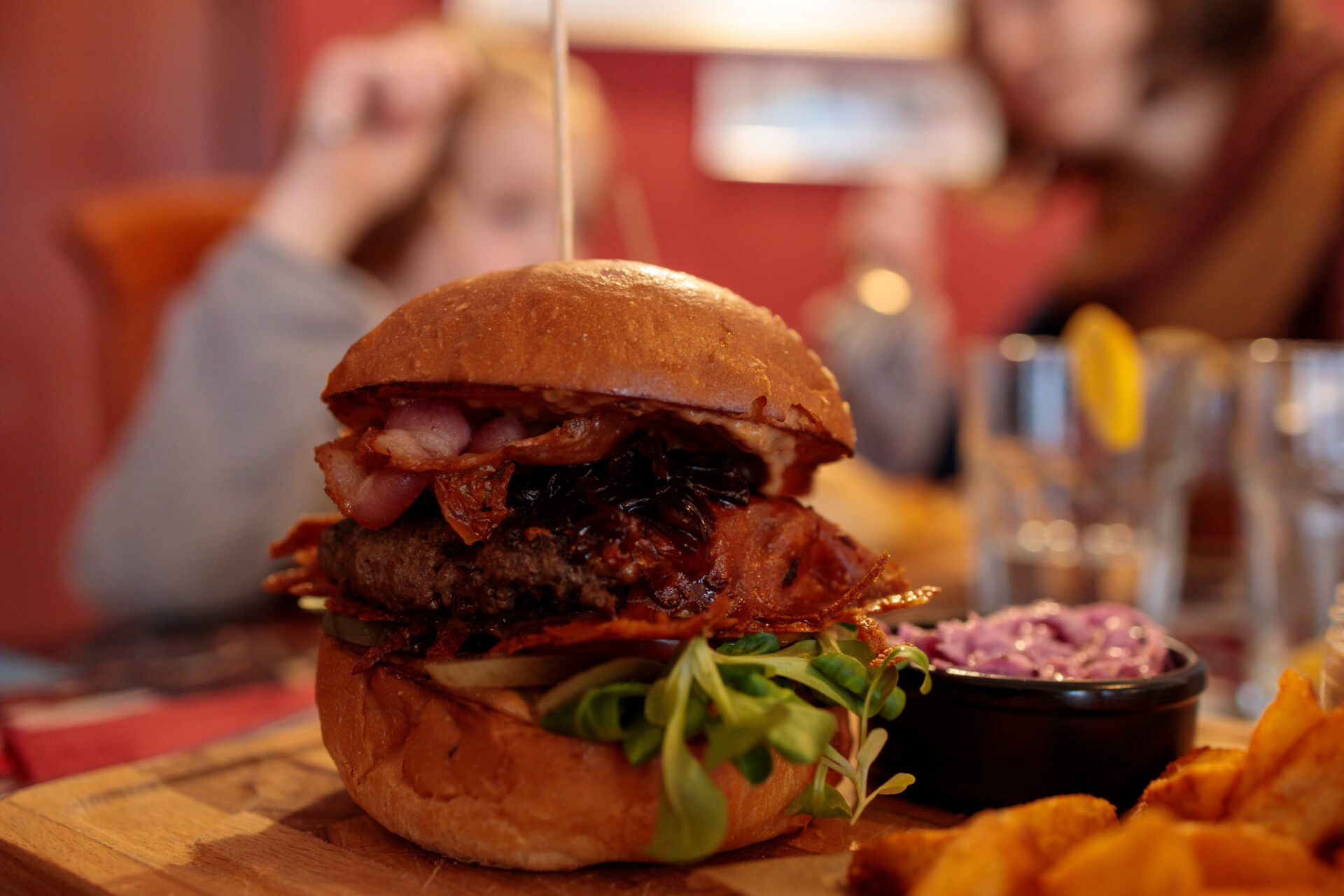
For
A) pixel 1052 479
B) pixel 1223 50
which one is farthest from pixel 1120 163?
pixel 1052 479

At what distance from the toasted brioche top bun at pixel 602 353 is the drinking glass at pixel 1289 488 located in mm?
1328

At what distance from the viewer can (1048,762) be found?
1340mm

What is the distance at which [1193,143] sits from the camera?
480 centimetres

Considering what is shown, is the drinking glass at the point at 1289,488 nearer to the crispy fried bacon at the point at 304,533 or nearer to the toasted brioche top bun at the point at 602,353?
the toasted brioche top bun at the point at 602,353

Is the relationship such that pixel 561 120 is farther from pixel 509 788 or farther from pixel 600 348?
pixel 509 788

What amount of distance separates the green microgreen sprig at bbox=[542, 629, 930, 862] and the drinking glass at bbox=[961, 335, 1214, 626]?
56.0 inches

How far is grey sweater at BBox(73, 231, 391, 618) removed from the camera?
9.99 feet

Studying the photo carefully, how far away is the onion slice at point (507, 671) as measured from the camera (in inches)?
46.1

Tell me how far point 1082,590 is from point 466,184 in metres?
2.49

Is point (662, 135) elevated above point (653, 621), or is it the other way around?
point (662, 135)

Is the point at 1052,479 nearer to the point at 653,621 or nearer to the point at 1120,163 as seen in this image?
the point at 653,621

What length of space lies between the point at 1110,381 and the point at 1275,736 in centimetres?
136

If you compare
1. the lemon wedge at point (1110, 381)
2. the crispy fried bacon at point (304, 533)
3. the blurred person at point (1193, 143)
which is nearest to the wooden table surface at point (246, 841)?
the crispy fried bacon at point (304, 533)

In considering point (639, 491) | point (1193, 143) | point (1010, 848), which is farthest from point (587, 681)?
point (1193, 143)
